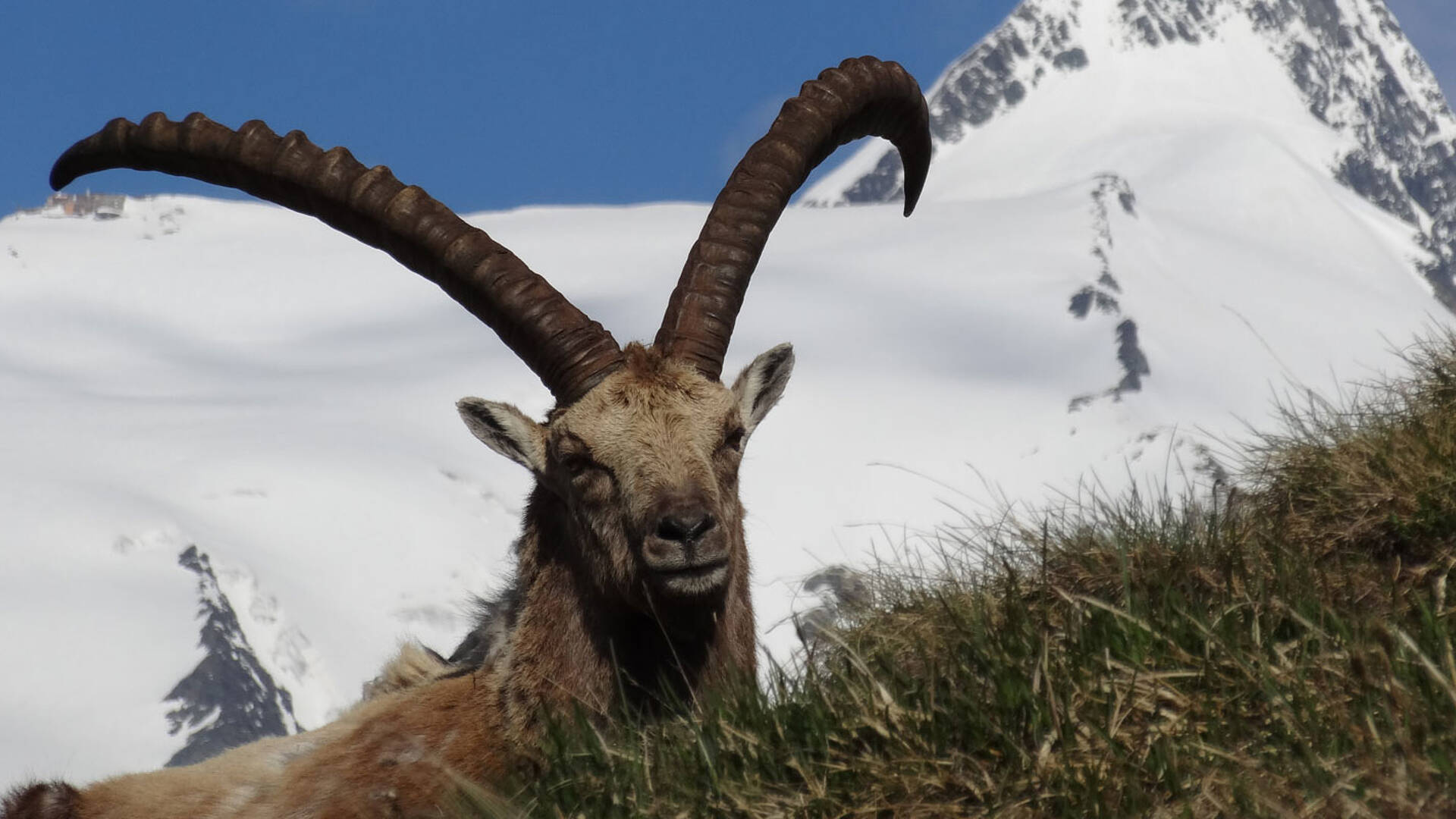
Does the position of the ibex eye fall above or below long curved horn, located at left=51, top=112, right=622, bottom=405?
below

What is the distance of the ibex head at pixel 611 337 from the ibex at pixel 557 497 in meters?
0.01

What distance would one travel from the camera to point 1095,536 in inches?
309

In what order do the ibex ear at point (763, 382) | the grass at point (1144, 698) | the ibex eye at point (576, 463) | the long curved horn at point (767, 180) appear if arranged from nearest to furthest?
the grass at point (1144, 698), the ibex eye at point (576, 463), the long curved horn at point (767, 180), the ibex ear at point (763, 382)

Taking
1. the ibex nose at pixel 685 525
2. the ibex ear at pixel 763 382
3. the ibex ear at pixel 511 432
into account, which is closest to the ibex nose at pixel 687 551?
the ibex nose at pixel 685 525

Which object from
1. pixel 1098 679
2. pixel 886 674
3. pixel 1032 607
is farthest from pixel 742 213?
pixel 1098 679

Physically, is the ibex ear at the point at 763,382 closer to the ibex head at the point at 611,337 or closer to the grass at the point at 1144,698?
the ibex head at the point at 611,337

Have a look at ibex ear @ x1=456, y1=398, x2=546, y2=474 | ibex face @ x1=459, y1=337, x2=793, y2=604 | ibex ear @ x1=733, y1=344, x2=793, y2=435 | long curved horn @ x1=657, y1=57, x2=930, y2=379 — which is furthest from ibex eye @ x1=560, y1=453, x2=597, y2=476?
ibex ear @ x1=733, y1=344, x2=793, y2=435

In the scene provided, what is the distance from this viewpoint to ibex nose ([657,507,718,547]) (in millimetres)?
7102

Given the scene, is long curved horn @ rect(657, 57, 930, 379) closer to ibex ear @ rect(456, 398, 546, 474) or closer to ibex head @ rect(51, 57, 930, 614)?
ibex head @ rect(51, 57, 930, 614)

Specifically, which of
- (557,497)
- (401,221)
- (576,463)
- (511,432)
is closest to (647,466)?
(576,463)

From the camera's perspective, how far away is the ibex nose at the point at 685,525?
280 inches

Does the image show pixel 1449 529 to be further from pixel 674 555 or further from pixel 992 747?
pixel 674 555

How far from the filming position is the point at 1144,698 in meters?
5.52

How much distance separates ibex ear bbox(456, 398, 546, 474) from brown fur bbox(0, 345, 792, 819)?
0.04 ft
